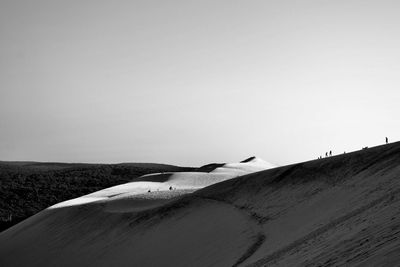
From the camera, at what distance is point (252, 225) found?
21516 mm

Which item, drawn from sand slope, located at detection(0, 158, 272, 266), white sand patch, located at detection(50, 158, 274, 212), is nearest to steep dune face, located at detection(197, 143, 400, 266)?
sand slope, located at detection(0, 158, 272, 266)

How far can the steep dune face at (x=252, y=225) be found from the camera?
11398 millimetres

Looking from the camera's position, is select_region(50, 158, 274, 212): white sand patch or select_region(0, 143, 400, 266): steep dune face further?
select_region(50, 158, 274, 212): white sand patch

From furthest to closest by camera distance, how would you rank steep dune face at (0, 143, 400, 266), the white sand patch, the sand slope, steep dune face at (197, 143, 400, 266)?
the white sand patch < the sand slope < steep dune face at (0, 143, 400, 266) < steep dune face at (197, 143, 400, 266)

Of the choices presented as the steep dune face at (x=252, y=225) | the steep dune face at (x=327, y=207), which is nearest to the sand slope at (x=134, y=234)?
the steep dune face at (x=252, y=225)

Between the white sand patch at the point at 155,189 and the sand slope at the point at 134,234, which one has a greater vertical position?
the white sand patch at the point at 155,189

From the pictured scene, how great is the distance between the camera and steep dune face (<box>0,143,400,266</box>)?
11398mm

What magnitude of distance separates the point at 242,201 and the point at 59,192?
54.2 m

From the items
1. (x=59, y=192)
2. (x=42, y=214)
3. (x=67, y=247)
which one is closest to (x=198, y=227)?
(x=67, y=247)

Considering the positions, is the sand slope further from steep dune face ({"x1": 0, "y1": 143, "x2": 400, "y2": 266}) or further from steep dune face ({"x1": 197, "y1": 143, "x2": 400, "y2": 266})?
steep dune face ({"x1": 197, "y1": 143, "x2": 400, "y2": 266})

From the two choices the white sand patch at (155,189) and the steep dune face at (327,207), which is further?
the white sand patch at (155,189)

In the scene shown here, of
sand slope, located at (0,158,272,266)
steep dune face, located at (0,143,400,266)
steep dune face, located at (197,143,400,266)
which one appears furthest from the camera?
sand slope, located at (0,158,272,266)

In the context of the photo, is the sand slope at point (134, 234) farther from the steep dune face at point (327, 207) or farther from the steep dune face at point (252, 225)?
the steep dune face at point (327, 207)

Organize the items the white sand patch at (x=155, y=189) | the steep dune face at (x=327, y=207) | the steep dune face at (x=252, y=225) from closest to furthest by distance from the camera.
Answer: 1. the steep dune face at (x=327, y=207)
2. the steep dune face at (x=252, y=225)
3. the white sand patch at (x=155, y=189)
